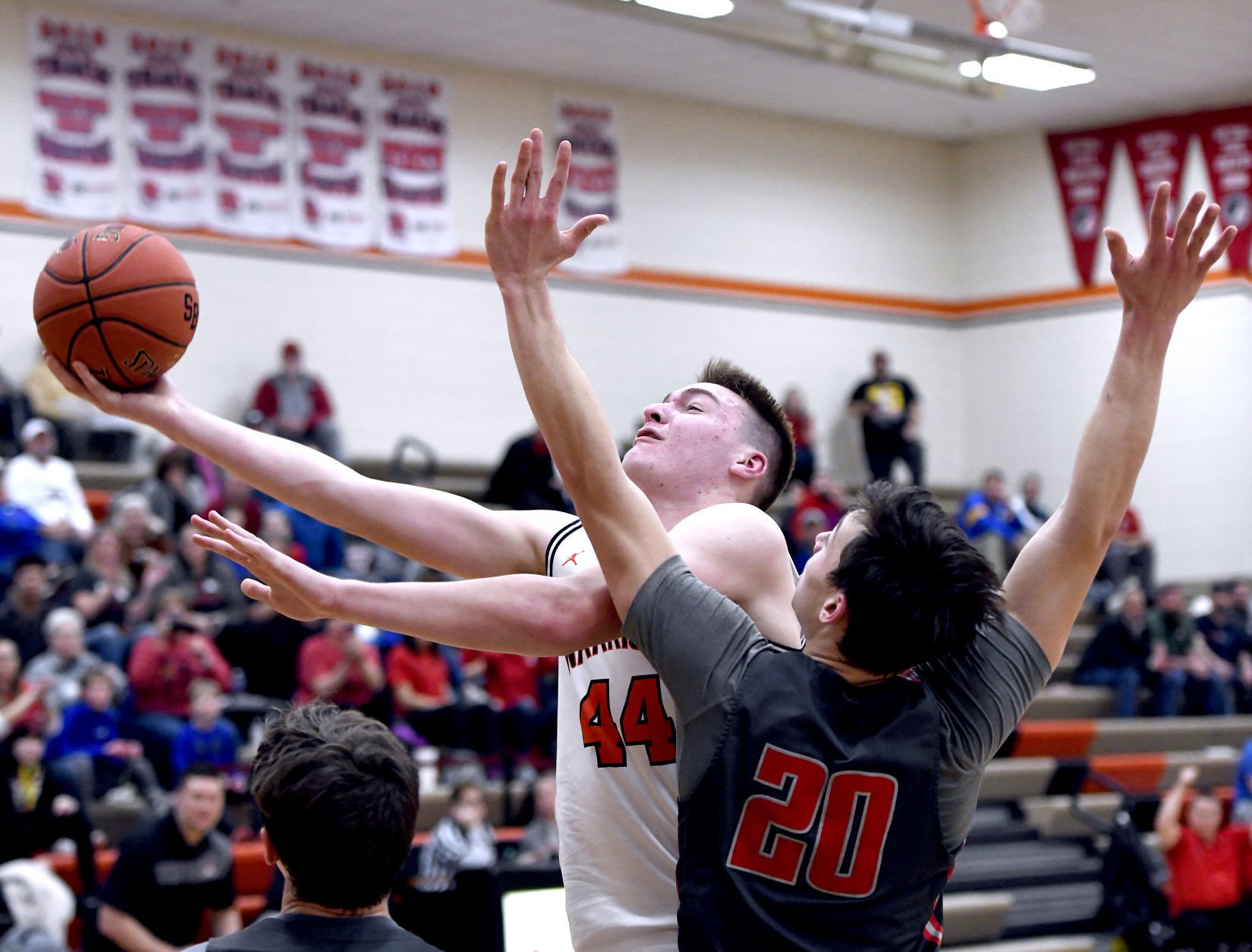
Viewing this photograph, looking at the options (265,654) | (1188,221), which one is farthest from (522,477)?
(1188,221)

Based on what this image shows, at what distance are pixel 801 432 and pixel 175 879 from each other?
10.1 m

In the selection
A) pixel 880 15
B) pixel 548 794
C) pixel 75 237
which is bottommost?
pixel 548 794

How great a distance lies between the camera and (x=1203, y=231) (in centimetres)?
258

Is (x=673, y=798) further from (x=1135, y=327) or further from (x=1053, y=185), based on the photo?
(x=1053, y=185)

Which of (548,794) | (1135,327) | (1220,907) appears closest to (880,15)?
(548,794)

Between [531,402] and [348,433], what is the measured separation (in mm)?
12282

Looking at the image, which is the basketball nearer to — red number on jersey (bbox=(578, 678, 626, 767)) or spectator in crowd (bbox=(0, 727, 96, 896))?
red number on jersey (bbox=(578, 678, 626, 767))

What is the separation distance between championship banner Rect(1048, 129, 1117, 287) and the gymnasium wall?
18cm

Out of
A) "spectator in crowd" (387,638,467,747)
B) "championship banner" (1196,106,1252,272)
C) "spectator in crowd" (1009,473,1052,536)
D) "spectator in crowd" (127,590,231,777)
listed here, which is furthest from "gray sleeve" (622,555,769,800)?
"championship banner" (1196,106,1252,272)

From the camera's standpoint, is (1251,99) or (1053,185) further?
(1053,185)

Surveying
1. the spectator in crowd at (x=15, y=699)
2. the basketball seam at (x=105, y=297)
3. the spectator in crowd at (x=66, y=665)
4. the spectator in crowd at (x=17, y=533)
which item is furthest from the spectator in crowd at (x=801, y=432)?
the basketball seam at (x=105, y=297)

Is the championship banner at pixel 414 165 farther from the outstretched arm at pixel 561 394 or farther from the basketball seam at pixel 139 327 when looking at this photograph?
the outstretched arm at pixel 561 394

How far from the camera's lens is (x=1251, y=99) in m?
16.5

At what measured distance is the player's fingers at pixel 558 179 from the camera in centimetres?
226
